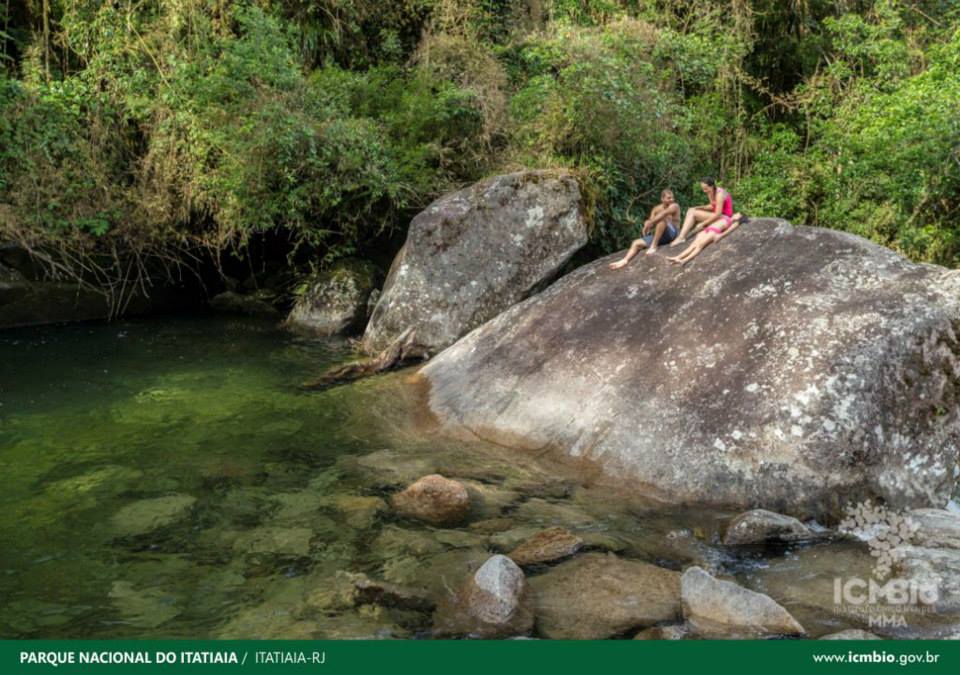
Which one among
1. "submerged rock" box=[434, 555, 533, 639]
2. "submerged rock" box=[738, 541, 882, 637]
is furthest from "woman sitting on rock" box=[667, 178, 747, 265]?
"submerged rock" box=[434, 555, 533, 639]

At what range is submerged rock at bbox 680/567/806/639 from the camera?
506 cm

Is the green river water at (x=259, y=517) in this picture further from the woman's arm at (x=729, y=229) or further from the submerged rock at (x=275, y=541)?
the woman's arm at (x=729, y=229)

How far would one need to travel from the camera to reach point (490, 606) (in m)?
5.28

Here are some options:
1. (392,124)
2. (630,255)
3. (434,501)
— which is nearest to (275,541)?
(434,501)

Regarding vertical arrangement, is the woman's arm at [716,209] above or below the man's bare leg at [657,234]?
above

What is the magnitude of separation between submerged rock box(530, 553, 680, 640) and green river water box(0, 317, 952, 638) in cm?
26

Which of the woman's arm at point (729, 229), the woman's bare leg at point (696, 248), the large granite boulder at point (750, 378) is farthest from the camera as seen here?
the woman's arm at point (729, 229)

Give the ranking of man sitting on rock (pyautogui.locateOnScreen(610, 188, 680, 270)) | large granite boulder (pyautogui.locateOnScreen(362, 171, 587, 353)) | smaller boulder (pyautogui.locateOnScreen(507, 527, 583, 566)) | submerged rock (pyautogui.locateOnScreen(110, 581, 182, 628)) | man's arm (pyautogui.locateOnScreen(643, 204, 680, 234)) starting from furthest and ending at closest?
large granite boulder (pyautogui.locateOnScreen(362, 171, 587, 353)) → man's arm (pyautogui.locateOnScreen(643, 204, 680, 234)) → man sitting on rock (pyautogui.locateOnScreen(610, 188, 680, 270)) → smaller boulder (pyautogui.locateOnScreen(507, 527, 583, 566)) → submerged rock (pyautogui.locateOnScreen(110, 581, 182, 628))

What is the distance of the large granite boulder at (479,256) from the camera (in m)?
11.9

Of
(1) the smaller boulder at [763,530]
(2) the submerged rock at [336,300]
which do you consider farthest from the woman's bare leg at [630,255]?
(2) the submerged rock at [336,300]

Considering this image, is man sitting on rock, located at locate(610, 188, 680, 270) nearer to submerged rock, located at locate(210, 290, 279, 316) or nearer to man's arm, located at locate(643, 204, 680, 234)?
man's arm, located at locate(643, 204, 680, 234)

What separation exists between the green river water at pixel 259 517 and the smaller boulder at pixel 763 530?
0.46 ft

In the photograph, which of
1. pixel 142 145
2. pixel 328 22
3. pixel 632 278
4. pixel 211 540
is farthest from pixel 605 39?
pixel 211 540

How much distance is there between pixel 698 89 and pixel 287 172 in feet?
27.2
